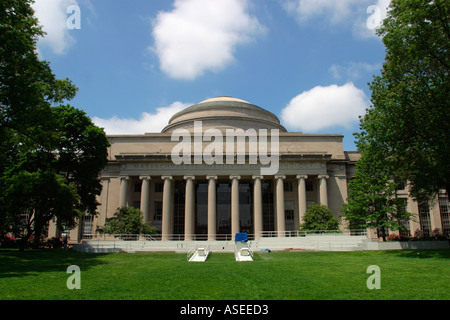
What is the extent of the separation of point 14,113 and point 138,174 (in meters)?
29.8

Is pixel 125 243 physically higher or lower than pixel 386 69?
lower

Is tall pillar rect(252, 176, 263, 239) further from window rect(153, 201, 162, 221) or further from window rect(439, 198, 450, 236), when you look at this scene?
window rect(439, 198, 450, 236)

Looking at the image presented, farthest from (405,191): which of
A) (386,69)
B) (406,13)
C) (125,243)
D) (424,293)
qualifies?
(424,293)

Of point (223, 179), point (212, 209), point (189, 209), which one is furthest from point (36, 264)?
point (223, 179)

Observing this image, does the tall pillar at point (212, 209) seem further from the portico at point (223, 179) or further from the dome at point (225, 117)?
the dome at point (225, 117)

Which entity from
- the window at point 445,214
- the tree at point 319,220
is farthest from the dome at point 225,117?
the window at point 445,214

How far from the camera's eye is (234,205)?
46500 millimetres

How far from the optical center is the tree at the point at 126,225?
37531 mm

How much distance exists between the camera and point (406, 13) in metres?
20.7

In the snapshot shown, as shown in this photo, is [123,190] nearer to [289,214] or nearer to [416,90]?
[289,214]

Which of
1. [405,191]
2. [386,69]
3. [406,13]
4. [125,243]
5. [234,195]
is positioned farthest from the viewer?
[405,191]

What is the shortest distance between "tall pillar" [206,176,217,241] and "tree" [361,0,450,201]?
25.5 m

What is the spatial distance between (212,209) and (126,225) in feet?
41.0
